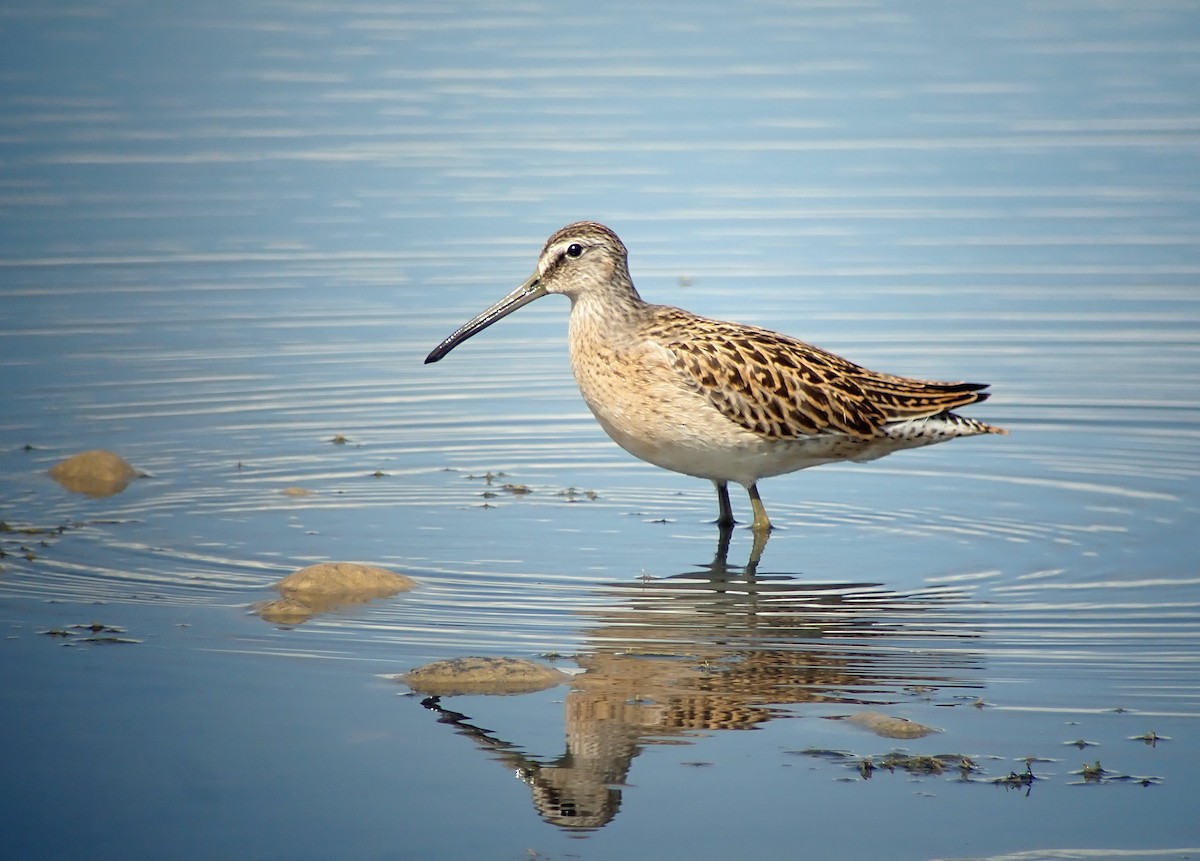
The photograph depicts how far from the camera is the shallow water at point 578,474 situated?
6234mm

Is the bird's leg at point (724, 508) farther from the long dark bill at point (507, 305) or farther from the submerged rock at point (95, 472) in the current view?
the submerged rock at point (95, 472)

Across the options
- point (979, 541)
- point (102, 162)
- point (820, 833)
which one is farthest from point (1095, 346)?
point (102, 162)

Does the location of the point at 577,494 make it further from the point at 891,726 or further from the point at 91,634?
the point at 891,726

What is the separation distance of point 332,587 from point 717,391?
254cm

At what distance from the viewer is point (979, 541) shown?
966 centimetres

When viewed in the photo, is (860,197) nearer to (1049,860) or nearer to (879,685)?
(879,685)

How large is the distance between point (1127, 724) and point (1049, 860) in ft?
4.25

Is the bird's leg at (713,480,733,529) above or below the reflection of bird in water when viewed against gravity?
above

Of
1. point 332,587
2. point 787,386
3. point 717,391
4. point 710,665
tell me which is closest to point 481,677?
point 710,665

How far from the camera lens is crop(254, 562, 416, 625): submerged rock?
8.27 meters

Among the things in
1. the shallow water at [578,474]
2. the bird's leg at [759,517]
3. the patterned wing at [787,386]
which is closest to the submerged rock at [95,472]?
the shallow water at [578,474]

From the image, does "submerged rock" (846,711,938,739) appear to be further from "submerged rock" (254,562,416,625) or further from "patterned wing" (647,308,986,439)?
"patterned wing" (647,308,986,439)

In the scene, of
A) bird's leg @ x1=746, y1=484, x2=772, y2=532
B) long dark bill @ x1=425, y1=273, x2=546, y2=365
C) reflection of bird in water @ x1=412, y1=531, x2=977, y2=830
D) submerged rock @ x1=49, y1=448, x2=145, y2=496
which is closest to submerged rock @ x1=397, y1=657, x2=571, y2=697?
reflection of bird in water @ x1=412, y1=531, x2=977, y2=830

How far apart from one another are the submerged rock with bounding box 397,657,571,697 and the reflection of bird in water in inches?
4.8
